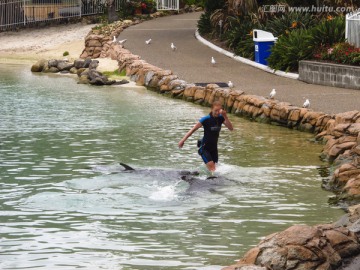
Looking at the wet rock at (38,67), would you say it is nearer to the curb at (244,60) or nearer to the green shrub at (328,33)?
the curb at (244,60)

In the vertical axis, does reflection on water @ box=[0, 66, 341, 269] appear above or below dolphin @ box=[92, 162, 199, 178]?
below

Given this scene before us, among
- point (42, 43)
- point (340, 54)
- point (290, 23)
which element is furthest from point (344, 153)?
point (42, 43)

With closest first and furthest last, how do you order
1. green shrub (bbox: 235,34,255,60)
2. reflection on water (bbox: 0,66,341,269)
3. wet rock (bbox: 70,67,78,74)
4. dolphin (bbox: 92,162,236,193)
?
reflection on water (bbox: 0,66,341,269), dolphin (bbox: 92,162,236,193), green shrub (bbox: 235,34,255,60), wet rock (bbox: 70,67,78,74)

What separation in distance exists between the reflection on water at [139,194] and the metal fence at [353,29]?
23.7ft

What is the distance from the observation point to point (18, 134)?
2239 centimetres

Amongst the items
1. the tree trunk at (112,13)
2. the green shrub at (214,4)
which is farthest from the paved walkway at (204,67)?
the green shrub at (214,4)

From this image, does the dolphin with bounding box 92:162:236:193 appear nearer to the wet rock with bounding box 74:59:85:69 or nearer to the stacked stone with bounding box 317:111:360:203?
the stacked stone with bounding box 317:111:360:203

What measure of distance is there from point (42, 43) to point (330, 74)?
19906 millimetres

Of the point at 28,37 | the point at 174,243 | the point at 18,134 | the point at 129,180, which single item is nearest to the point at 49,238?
the point at 174,243

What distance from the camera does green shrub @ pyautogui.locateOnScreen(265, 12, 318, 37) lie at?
34528mm

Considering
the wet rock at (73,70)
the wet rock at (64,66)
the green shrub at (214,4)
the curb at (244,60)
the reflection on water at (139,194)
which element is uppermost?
the green shrub at (214,4)

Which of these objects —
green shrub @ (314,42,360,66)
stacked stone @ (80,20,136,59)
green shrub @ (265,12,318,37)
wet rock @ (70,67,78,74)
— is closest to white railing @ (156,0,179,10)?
stacked stone @ (80,20,136,59)

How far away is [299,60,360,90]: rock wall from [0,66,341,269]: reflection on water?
451cm

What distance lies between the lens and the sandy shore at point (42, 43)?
43.0m
